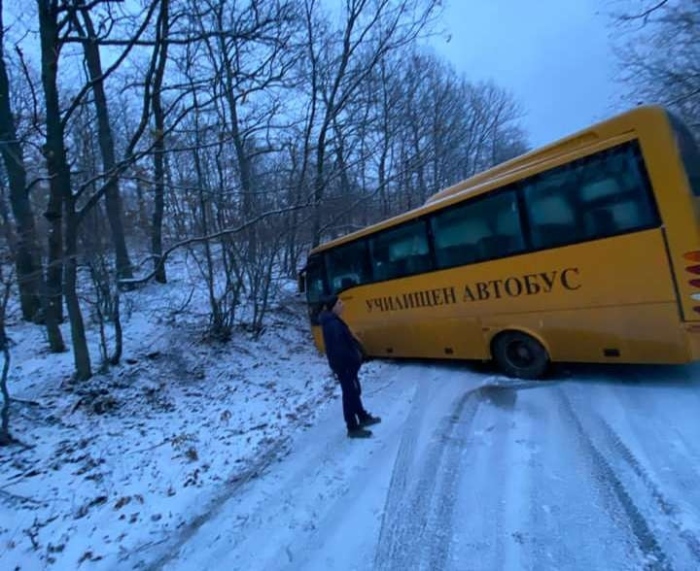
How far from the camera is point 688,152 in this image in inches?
207

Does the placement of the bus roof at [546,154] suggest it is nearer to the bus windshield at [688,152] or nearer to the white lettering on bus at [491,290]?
the bus windshield at [688,152]

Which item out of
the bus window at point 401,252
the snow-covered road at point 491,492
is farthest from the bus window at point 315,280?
the snow-covered road at point 491,492

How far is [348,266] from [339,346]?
4447mm

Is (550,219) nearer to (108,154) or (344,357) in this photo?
(344,357)

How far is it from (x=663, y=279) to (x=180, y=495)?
599 centimetres

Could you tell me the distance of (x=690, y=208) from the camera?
478cm

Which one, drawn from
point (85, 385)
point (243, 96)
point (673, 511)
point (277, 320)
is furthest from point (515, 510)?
point (277, 320)

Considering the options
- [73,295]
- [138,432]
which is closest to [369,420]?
[138,432]

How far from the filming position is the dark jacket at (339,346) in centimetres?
540

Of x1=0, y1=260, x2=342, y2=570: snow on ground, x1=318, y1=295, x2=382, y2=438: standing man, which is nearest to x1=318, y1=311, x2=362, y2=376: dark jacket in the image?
x1=318, y1=295, x2=382, y2=438: standing man

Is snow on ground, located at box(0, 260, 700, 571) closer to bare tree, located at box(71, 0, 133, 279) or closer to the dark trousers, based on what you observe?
the dark trousers

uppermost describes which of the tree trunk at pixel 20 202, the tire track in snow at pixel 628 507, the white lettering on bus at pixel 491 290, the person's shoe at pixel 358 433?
the tree trunk at pixel 20 202

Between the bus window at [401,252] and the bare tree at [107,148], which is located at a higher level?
the bare tree at [107,148]

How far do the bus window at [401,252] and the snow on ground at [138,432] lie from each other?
2.52m
